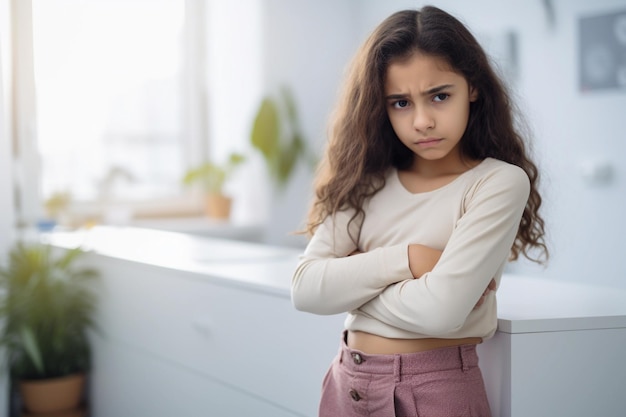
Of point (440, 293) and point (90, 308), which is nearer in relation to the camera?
point (440, 293)

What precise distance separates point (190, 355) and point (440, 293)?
123 centimetres

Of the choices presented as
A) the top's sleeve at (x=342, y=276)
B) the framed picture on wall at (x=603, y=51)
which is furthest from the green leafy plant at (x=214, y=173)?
the top's sleeve at (x=342, y=276)

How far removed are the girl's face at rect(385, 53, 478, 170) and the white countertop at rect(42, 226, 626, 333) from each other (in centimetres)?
34

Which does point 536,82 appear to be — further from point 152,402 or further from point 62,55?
point 62,55

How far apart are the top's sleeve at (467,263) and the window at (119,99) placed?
3620 mm

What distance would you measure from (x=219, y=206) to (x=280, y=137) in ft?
1.95

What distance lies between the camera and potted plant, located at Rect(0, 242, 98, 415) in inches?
110

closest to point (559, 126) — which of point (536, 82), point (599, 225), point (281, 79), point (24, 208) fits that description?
point (536, 82)

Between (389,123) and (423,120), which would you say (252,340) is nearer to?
(389,123)

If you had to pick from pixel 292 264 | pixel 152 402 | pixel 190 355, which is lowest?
pixel 152 402

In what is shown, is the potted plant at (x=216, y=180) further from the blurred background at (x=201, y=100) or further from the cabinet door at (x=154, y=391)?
the cabinet door at (x=154, y=391)

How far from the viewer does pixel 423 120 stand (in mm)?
1231

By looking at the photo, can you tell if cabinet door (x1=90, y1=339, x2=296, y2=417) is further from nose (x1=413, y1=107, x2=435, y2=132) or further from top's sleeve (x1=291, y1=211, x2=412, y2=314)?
nose (x1=413, y1=107, x2=435, y2=132)

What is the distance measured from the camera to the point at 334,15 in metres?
5.04
